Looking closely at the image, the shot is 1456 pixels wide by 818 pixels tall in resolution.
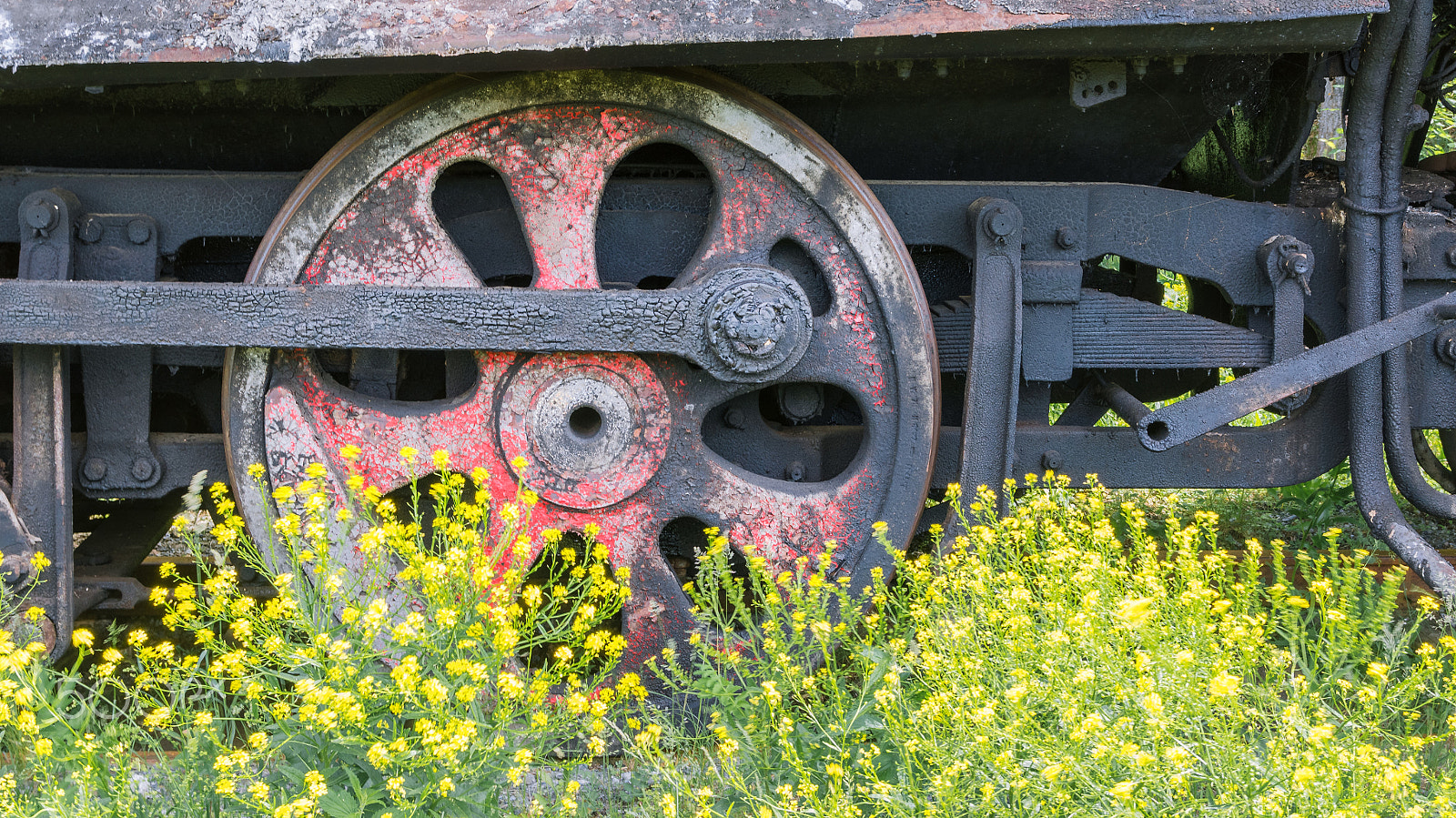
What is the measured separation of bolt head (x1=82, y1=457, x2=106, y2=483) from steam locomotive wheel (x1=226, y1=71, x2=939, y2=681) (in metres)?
0.36

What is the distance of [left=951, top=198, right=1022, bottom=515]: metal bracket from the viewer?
2.44 metres

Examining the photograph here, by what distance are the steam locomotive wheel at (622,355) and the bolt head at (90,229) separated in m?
0.43

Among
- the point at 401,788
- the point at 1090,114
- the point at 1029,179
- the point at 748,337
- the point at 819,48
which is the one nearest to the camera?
the point at 401,788

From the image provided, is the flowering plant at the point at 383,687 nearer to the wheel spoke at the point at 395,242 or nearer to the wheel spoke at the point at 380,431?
the wheel spoke at the point at 380,431

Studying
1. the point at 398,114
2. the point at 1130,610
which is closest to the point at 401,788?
the point at 1130,610

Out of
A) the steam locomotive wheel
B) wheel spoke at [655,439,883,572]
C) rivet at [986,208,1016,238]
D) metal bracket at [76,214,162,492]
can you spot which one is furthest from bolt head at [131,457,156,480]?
rivet at [986,208,1016,238]

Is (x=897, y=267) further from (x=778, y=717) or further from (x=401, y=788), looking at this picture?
(x=401, y=788)

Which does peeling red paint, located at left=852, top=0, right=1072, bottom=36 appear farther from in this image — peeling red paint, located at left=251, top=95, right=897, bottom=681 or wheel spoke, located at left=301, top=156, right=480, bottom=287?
wheel spoke, located at left=301, top=156, right=480, bottom=287

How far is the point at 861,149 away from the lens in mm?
2686

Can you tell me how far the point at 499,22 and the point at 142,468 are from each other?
4.33 ft

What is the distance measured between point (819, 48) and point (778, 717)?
4.08ft

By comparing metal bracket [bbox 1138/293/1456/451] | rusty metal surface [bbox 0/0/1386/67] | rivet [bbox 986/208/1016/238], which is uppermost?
rusty metal surface [bbox 0/0/1386/67]

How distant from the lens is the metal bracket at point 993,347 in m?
2.44

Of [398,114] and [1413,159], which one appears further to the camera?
[1413,159]
